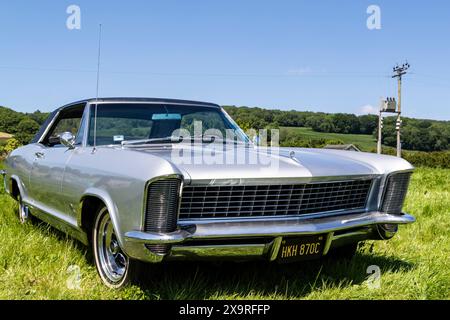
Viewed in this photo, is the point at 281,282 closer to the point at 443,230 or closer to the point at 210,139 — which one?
the point at 210,139

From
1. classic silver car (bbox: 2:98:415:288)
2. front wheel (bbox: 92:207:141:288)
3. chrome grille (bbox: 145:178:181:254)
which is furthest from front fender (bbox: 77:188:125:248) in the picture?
chrome grille (bbox: 145:178:181:254)

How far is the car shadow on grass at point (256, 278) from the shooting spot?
3.09m

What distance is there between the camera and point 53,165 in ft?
13.5

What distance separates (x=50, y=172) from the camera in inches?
163

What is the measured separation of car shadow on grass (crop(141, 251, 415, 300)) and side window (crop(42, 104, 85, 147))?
1832 millimetres

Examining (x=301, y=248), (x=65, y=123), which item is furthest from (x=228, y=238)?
(x=65, y=123)

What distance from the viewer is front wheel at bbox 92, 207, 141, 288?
312 centimetres

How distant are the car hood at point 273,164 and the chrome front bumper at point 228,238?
285mm

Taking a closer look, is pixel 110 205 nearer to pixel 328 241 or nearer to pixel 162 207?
pixel 162 207

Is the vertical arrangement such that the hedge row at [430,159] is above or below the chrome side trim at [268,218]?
below
